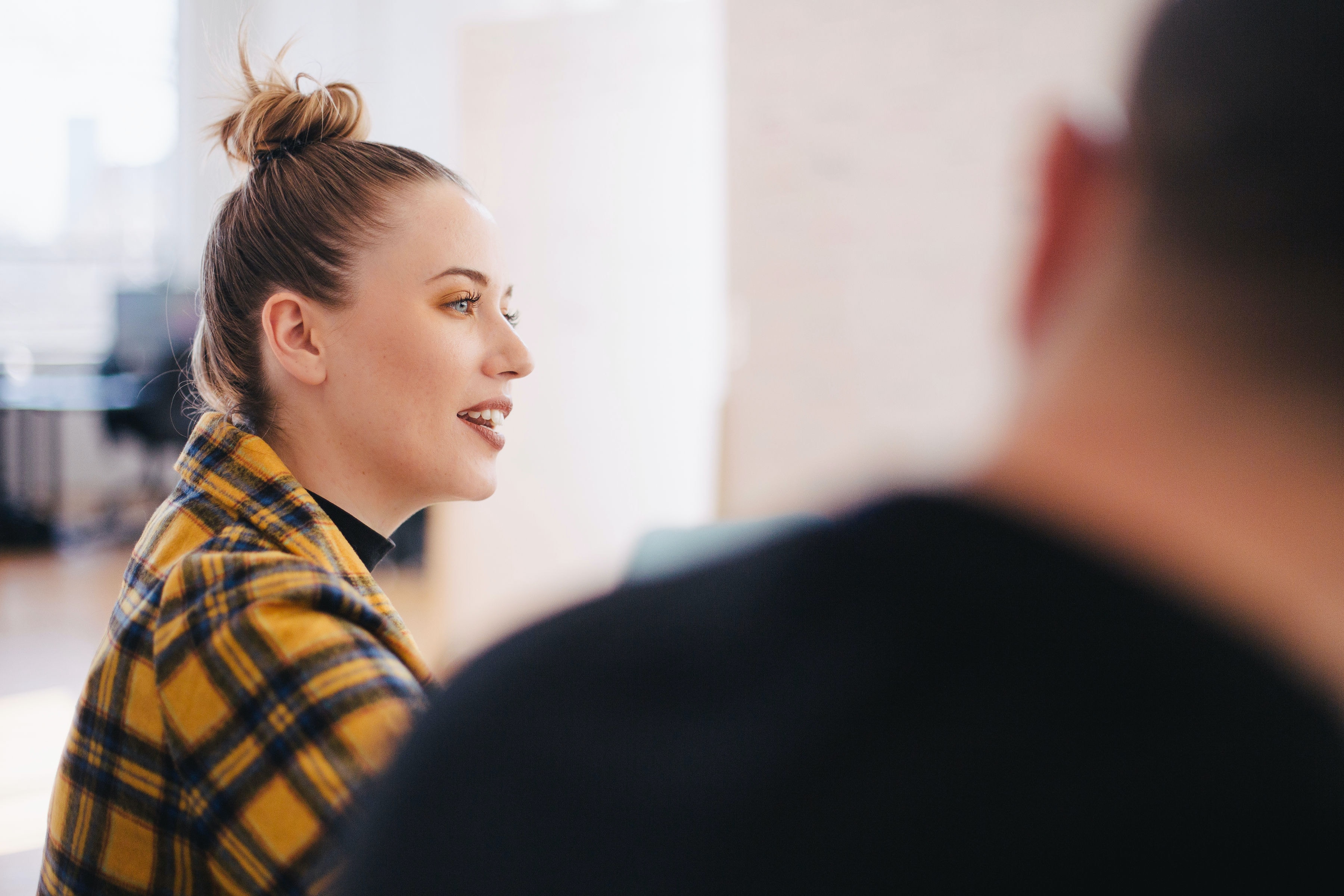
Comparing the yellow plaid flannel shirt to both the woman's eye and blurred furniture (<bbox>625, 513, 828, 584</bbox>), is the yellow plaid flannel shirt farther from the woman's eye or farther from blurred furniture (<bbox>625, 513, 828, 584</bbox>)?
the woman's eye

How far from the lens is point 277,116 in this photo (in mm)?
1131

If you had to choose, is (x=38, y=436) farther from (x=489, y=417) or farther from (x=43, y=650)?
(x=489, y=417)

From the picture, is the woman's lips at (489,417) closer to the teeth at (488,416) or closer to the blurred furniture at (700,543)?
the teeth at (488,416)

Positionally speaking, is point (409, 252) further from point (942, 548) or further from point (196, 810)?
point (942, 548)

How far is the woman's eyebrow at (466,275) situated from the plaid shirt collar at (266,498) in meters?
0.27

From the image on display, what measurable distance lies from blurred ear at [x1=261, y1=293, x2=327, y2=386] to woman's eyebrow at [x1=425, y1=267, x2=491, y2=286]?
0.13 meters

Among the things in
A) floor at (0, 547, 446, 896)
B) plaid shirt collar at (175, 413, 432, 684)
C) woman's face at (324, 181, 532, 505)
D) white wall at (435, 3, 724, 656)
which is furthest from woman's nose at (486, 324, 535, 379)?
white wall at (435, 3, 724, 656)

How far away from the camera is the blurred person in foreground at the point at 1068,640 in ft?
0.92

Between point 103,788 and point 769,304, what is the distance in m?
2.59

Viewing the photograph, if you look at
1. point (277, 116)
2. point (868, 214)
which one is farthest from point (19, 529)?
point (277, 116)

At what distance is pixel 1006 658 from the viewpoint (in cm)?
30

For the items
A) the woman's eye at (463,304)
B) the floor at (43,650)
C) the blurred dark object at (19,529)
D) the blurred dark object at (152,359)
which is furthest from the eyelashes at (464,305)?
the blurred dark object at (19,529)

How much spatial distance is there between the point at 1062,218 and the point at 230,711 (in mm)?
631

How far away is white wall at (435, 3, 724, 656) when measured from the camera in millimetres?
3232
